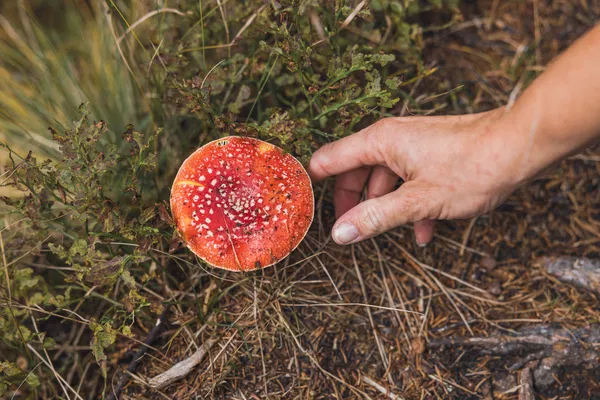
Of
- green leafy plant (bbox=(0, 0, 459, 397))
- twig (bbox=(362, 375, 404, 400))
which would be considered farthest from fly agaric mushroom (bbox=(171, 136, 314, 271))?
twig (bbox=(362, 375, 404, 400))

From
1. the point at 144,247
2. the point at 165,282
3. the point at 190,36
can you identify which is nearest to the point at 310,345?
the point at 165,282

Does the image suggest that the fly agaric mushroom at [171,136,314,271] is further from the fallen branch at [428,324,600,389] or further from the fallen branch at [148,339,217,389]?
the fallen branch at [428,324,600,389]

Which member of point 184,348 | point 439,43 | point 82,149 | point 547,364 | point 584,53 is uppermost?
point 82,149

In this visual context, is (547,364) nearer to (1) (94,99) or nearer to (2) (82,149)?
(2) (82,149)

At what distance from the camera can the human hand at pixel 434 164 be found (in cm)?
221

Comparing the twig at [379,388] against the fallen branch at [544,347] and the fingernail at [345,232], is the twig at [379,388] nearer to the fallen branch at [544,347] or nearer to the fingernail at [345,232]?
the fallen branch at [544,347]

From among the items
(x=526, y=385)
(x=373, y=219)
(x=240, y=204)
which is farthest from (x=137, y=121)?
(x=526, y=385)

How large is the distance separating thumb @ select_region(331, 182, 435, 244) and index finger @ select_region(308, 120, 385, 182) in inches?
11.1

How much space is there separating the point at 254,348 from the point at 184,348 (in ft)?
1.24

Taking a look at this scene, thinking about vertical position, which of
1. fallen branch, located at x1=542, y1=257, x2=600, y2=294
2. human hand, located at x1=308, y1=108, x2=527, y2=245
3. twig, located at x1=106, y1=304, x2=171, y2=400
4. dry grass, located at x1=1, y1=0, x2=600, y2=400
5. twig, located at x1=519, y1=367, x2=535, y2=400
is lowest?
twig, located at x1=519, y1=367, x2=535, y2=400

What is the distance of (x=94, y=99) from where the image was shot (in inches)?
111

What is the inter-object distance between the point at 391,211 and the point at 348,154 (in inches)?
16.6

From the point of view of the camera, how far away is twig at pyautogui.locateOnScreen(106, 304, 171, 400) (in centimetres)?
246

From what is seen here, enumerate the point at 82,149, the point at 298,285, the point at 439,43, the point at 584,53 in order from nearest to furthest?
the point at 584,53 → the point at 82,149 → the point at 298,285 → the point at 439,43
